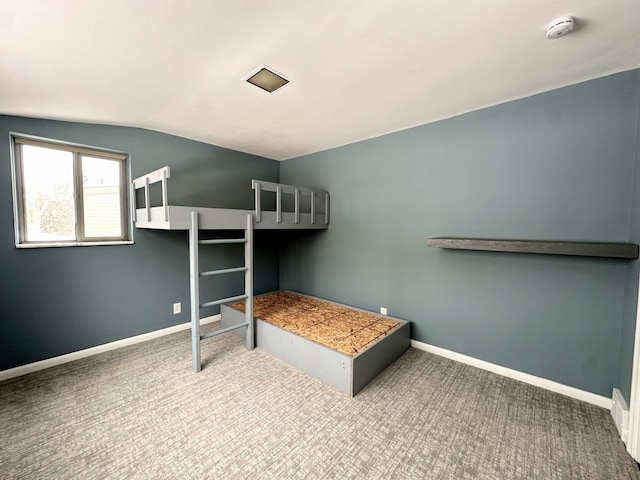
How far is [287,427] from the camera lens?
175 centimetres

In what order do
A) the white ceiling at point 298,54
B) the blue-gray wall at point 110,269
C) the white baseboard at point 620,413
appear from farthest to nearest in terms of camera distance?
the blue-gray wall at point 110,269
the white baseboard at point 620,413
the white ceiling at point 298,54

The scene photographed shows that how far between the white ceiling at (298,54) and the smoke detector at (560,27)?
3cm

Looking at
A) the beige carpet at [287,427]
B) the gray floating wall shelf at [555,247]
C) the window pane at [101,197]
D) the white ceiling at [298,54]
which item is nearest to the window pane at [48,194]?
the window pane at [101,197]

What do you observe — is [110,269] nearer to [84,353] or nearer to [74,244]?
[74,244]

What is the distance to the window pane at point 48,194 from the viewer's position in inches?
94.1

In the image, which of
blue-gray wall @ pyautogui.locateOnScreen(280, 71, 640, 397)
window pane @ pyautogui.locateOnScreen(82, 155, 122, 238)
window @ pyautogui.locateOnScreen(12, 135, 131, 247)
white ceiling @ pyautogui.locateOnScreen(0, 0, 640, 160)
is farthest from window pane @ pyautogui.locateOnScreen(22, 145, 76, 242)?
blue-gray wall @ pyautogui.locateOnScreen(280, 71, 640, 397)

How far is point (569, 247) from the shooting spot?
1863 millimetres

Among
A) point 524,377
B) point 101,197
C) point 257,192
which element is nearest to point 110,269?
point 101,197

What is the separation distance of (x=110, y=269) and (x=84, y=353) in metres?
0.88

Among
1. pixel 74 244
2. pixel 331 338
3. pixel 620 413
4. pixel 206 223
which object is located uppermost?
pixel 206 223

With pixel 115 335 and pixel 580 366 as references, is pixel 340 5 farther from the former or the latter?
pixel 115 335

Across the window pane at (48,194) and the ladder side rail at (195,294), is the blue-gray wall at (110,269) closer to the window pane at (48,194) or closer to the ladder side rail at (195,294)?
the window pane at (48,194)

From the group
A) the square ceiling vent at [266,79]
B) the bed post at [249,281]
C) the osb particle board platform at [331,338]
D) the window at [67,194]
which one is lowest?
the osb particle board platform at [331,338]

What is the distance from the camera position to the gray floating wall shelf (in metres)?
1.71
